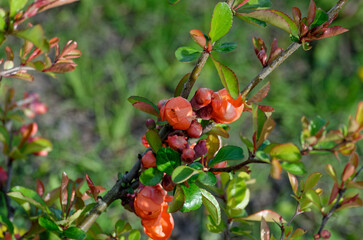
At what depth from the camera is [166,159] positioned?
55 cm

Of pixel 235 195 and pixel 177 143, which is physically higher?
pixel 177 143

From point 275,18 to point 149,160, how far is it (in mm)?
285

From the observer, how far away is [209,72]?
2201 millimetres

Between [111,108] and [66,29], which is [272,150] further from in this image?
[66,29]

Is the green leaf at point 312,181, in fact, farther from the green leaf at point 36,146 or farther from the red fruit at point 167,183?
the green leaf at point 36,146

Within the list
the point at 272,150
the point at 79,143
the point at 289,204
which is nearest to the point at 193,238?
the point at 289,204

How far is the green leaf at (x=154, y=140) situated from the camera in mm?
554

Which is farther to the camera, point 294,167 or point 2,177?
point 2,177

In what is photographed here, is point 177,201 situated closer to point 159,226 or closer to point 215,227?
point 159,226

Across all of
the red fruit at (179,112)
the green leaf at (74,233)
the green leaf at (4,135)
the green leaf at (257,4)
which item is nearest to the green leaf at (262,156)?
the red fruit at (179,112)

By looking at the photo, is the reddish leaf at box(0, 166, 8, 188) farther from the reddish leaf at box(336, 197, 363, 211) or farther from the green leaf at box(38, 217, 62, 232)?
the reddish leaf at box(336, 197, 363, 211)

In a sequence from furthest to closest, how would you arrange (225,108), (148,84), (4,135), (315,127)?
1. (148,84)
2. (4,135)
3. (315,127)
4. (225,108)

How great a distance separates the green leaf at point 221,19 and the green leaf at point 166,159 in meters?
0.19

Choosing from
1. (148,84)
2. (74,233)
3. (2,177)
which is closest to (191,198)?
(74,233)
